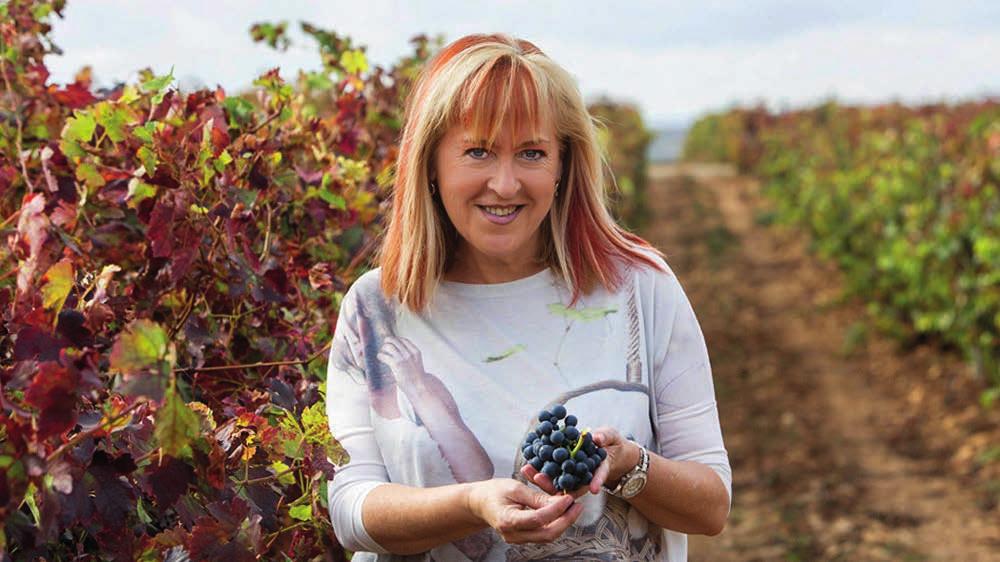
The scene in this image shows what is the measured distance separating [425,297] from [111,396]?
0.58 meters

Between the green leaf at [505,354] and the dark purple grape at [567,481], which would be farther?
the green leaf at [505,354]

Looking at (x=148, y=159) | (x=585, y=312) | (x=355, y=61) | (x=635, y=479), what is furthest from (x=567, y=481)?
(x=355, y=61)

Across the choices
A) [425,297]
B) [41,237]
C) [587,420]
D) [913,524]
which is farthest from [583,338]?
[913,524]

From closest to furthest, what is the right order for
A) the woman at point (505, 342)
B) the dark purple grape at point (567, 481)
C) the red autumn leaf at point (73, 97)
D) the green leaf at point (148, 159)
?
1. the dark purple grape at point (567, 481)
2. the woman at point (505, 342)
3. the green leaf at point (148, 159)
4. the red autumn leaf at point (73, 97)

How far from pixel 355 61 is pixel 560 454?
179 centimetres

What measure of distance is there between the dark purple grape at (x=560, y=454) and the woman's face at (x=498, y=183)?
0.45 meters

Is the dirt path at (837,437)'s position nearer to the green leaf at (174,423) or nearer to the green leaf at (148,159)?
the green leaf at (148,159)

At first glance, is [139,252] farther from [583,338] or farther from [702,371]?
[702,371]

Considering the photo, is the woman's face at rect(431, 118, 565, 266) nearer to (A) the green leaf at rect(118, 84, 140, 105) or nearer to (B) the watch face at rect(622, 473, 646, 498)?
(B) the watch face at rect(622, 473, 646, 498)

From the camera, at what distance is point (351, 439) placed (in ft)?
6.44

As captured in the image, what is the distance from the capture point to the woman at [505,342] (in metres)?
1.90

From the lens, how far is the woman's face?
193 cm

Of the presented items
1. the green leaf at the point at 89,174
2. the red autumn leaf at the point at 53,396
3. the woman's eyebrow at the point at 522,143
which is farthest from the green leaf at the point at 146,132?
the red autumn leaf at the point at 53,396

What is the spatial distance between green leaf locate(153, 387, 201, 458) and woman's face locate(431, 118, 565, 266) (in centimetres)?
75
